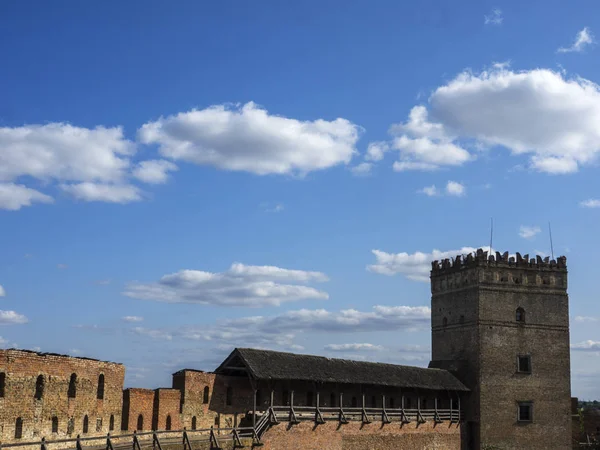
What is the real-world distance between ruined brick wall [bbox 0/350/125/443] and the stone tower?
21.3 metres

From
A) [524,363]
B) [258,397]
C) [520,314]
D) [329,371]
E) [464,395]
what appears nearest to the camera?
[258,397]

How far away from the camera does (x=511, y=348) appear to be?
1662 inches

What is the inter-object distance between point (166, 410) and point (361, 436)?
10.6 m

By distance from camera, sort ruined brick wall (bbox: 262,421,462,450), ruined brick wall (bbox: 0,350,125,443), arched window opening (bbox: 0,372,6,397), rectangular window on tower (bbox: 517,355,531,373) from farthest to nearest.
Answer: rectangular window on tower (bbox: 517,355,531,373) → ruined brick wall (bbox: 262,421,462,450) → ruined brick wall (bbox: 0,350,125,443) → arched window opening (bbox: 0,372,6,397)

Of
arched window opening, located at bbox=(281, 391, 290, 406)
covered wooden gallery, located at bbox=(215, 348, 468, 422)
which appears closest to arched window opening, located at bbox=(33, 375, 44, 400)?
covered wooden gallery, located at bbox=(215, 348, 468, 422)

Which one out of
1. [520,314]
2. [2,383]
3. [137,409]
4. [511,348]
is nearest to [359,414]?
[511,348]

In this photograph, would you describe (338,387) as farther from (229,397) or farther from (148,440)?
(148,440)

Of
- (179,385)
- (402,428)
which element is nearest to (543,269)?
(402,428)

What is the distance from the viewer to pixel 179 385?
1220 inches

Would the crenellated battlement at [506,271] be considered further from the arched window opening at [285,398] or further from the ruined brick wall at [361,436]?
the arched window opening at [285,398]

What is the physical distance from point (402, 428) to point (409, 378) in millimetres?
2627

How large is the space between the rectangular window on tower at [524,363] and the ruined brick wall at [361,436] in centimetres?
502

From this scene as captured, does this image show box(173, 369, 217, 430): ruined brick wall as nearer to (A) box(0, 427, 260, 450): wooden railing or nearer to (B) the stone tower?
(A) box(0, 427, 260, 450): wooden railing

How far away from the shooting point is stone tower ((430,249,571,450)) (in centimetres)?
4134
